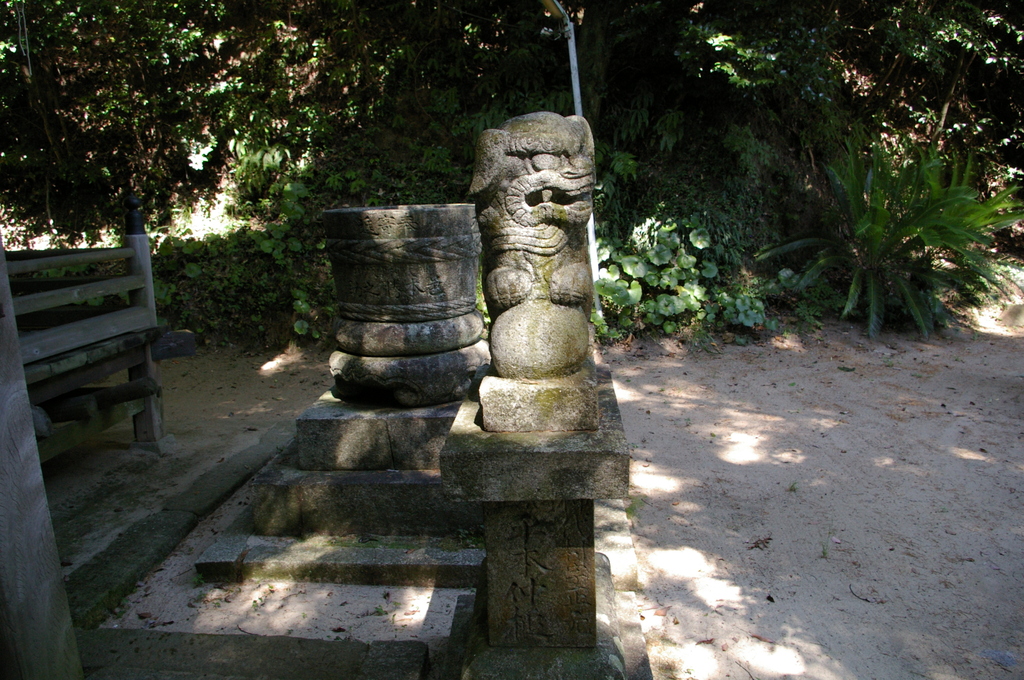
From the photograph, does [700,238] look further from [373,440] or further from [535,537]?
[535,537]

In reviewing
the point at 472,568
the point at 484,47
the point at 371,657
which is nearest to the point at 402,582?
the point at 472,568

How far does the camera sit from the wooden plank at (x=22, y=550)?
2309mm

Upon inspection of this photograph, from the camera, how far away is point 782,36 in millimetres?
7270

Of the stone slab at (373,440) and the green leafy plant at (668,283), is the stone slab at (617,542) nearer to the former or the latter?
the stone slab at (373,440)

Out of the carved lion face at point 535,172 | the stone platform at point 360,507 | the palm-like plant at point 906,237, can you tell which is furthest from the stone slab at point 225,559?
the palm-like plant at point 906,237

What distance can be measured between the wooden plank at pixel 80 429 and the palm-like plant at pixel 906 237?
6356 mm

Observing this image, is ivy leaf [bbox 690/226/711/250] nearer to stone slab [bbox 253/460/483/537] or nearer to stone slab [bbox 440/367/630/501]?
stone slab [bbox 253/460/483/537]

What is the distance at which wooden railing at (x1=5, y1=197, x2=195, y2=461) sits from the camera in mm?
3934

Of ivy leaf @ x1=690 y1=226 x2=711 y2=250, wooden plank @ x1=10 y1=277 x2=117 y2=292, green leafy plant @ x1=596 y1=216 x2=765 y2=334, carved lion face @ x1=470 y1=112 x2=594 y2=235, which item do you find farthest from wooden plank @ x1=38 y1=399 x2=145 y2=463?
ivy leaf @ x1=690 y1=226 x2=711 y2=250

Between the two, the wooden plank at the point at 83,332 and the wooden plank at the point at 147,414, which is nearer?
the wooden plank at the point at 83,332

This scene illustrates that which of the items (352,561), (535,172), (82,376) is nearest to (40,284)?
(82,376)

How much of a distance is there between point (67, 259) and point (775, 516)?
4.47 m

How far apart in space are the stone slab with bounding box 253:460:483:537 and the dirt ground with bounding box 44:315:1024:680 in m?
0.35

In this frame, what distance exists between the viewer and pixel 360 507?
3543 mm
